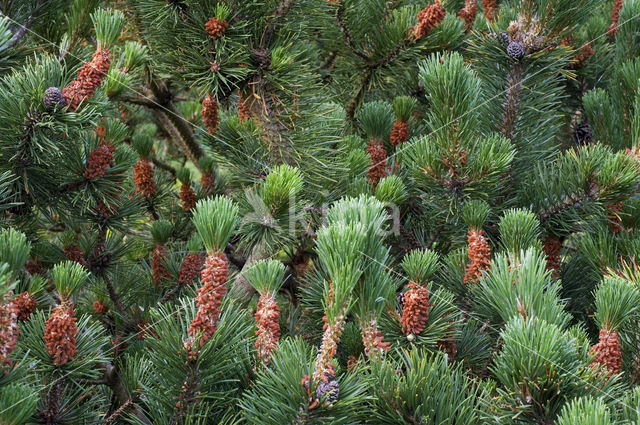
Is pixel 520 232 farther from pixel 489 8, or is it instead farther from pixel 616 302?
pixel 489 8

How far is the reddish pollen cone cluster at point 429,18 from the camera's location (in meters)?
1.68

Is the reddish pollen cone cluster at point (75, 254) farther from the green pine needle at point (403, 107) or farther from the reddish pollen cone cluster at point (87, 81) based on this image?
the green pine needle at point (403, 107)

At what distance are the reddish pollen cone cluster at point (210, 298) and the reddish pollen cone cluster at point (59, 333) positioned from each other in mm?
204

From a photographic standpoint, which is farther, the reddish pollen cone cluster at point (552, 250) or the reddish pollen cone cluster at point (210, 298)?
the reddish pollen cone cluster at point (552, 250)

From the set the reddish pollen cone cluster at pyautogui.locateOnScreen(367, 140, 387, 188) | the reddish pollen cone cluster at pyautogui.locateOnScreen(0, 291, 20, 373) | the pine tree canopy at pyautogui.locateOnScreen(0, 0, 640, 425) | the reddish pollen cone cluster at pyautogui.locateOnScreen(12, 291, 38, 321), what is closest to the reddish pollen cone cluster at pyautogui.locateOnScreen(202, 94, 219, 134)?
the pine tree canopy at pyautogui.locateOnScreen(0, 0, 640, 425)

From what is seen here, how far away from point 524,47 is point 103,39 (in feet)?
2.87

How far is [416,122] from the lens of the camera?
179 cm

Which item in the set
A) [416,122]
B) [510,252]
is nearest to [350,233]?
[510,252]

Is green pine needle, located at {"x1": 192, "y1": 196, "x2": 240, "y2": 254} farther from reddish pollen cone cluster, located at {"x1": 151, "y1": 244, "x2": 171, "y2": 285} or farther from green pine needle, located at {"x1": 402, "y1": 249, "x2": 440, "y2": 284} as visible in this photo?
reddish pollen cone cluster, located at {"x1": 151, "y1": 244, "x2": 171, "y2": 285}

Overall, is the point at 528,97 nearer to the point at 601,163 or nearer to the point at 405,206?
the point at 601,163

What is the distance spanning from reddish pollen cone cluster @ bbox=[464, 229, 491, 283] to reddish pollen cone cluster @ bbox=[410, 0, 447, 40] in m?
0.73

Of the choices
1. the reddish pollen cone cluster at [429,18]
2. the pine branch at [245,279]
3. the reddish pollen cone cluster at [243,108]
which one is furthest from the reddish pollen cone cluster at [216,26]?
the reddish pollen cone cluster at [429,18]

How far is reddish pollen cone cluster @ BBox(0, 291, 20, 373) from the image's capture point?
78 centimetres

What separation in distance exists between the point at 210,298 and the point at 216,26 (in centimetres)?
62
